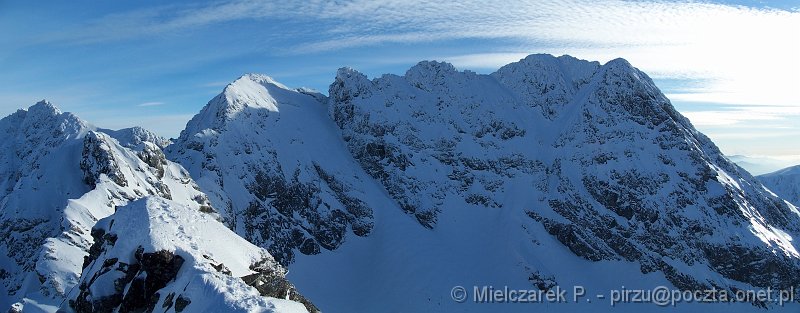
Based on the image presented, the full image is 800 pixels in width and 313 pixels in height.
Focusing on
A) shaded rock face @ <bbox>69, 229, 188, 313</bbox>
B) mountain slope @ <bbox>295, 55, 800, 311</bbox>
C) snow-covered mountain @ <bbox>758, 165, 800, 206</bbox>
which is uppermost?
shaded rock face @ <bbox>69, 229, 188, 313</bbox>

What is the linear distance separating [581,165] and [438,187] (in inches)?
1115

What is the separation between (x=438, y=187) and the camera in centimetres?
10412

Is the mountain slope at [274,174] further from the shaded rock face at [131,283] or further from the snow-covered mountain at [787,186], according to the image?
the snow-covered mountain at [787,186]

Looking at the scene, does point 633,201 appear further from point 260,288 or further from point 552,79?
point 260,288

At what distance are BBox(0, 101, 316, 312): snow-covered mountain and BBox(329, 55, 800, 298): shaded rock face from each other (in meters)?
44.4

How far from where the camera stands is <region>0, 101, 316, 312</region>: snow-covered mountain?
4553 cm

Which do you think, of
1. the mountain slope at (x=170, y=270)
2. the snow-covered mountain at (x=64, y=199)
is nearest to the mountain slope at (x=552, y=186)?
the snow-covered mountain at (x=64, y=199)

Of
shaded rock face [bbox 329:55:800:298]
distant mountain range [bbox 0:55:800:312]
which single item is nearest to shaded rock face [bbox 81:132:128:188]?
distant mountain range [bbox 0:55:800:312]

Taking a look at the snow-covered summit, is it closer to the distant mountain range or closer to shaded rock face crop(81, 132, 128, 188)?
shaded rock face crop(81, 132, 128, 188)

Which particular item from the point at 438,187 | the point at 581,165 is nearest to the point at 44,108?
the point at 438,187

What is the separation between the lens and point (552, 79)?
12719 cm

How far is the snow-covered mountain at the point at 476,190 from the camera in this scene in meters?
85.7

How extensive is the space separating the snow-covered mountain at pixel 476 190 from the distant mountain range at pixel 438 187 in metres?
0.30

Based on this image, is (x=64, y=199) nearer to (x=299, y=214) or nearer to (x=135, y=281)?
(x=299, y=214)
